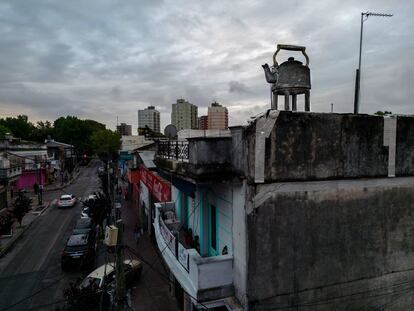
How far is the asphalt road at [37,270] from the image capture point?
13.9m

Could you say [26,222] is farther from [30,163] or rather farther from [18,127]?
[18,127]

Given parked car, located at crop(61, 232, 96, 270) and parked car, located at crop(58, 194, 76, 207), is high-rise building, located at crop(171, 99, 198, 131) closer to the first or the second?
parked car, located at crop(58, 194, 76, 207)

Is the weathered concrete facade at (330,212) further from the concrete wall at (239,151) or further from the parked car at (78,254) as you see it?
the parked car at (78,254)

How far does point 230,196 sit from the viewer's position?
297 inches

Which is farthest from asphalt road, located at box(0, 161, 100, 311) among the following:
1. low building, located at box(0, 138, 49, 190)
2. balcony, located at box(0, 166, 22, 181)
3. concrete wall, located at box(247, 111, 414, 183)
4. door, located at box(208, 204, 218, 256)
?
low building, located at box(0, 138, 49, 190)

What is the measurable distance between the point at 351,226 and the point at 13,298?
14806mm

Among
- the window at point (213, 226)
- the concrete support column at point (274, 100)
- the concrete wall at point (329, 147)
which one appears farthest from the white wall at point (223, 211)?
the concrete support column at point (274, 100)

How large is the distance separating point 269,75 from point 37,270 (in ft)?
54.5

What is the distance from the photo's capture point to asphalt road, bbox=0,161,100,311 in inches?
548

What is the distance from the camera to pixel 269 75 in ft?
27.7

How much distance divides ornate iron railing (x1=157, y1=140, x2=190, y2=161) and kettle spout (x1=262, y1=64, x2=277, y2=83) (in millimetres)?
2925

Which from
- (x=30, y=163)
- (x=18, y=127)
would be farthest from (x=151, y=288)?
(x=18, y=127)

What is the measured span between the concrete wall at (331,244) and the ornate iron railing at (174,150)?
2767mm

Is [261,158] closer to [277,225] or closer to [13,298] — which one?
[277,225]
